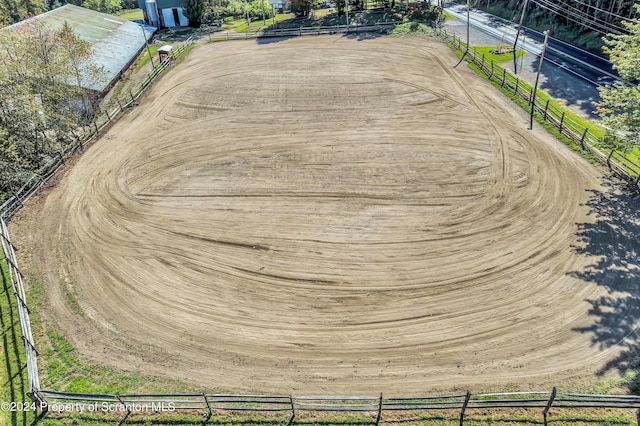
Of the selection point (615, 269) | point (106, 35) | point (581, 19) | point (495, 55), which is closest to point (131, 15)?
point (106, 35)

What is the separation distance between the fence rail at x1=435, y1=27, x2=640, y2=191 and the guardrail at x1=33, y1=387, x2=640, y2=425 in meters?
16.1

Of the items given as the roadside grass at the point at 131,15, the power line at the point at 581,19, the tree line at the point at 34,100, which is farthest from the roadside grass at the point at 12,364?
the roadside grass at the point at 131,15

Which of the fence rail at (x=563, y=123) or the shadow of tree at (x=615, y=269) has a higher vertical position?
the fence rail at (x=563, y=123)

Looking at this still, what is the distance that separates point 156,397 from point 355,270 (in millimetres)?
10019

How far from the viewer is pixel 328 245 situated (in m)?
20.8

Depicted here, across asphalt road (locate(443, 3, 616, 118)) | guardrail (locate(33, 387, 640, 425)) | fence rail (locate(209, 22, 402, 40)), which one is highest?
fence rail (locate(209, 22, 402, 40))

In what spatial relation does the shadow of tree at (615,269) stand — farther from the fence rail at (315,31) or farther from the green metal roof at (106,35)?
the green metal roof at (106,35)

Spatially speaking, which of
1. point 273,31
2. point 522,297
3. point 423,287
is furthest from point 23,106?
point 273,31

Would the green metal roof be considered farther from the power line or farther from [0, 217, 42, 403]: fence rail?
the power line

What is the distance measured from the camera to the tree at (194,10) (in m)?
57.5

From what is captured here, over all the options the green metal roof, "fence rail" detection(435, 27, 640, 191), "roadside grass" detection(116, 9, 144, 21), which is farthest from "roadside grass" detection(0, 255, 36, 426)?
"roadside grass" detection(116, 9, 144, 21)

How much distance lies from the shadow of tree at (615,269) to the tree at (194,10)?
56.1 m

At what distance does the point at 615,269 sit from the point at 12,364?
88.6 feet

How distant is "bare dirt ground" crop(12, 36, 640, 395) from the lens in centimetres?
1592
